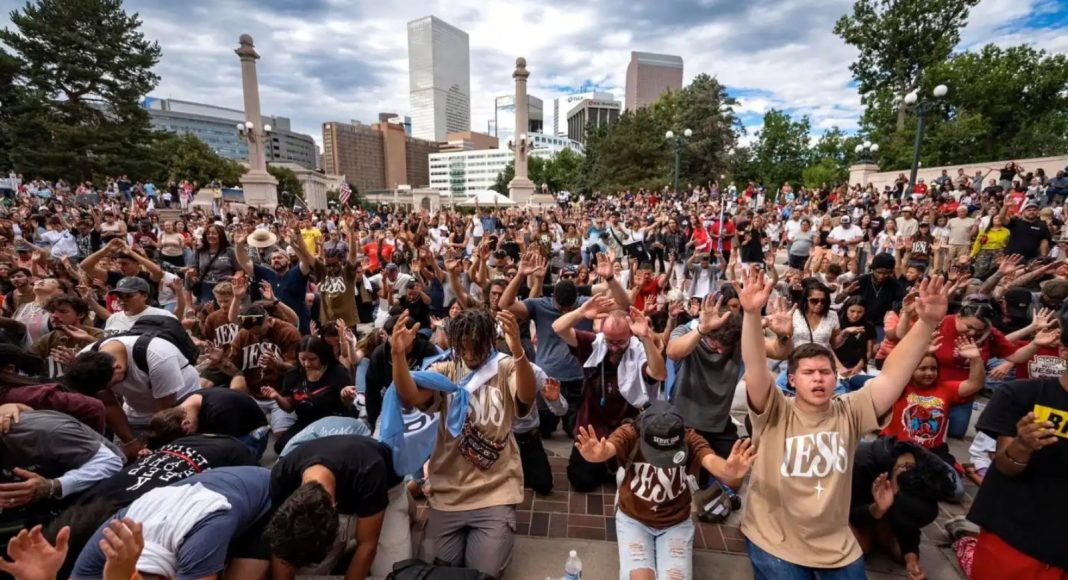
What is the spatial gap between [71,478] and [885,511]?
485cm

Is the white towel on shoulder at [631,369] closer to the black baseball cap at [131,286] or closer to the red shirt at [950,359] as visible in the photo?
the red shirt at [950,359]

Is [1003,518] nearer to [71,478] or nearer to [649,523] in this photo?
[649,523]

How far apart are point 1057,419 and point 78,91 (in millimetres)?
47384

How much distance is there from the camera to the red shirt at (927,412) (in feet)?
12.3

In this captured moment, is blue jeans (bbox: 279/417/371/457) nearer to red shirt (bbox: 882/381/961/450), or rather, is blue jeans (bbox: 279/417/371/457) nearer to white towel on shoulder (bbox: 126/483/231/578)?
white towel on shoulder (bbox: 126/483/231/578)

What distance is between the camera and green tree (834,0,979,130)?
107ft

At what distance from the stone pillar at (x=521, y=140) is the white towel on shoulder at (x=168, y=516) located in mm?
30989

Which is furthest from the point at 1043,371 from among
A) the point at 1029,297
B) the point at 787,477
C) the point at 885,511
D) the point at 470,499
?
the point at 470,499

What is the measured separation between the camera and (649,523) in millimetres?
2924

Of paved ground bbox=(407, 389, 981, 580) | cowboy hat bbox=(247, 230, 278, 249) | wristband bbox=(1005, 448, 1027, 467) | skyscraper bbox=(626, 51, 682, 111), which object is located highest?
skyscraper bbox=(626, 51, 682, 111)

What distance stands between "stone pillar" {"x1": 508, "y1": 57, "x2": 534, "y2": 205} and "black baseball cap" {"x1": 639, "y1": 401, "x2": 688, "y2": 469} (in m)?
30.6

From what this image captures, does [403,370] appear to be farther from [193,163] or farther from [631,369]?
[193,163]

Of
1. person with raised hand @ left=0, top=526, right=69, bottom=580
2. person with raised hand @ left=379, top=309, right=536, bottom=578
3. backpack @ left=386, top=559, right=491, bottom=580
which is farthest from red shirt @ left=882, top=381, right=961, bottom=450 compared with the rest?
person with raised hand @ left=0, top=526, right=69, bottom=580

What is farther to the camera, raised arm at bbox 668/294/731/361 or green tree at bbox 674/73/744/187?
green tree at bbox 674/73/744/187
